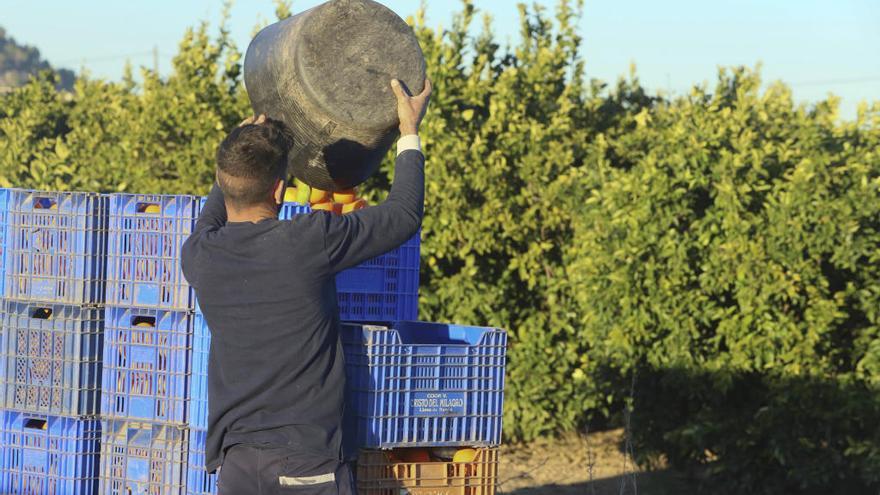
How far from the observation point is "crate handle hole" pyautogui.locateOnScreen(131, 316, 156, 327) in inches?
211

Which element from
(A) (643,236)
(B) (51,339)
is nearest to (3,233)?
(B) (51,339)

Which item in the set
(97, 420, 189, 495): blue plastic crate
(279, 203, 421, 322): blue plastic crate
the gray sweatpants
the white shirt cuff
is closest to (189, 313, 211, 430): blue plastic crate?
(97, 420, 189, 495): blue plastic crate

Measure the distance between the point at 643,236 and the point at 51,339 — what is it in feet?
13.5

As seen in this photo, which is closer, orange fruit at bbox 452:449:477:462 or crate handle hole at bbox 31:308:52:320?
orange fruit at bbox 452:449:477:462

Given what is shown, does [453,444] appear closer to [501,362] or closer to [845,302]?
[501,362]

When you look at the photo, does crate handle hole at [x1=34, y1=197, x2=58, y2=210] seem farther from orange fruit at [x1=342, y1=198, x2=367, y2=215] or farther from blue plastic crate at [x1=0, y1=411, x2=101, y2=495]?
orange fruit at [x1=342, y1=198, x2=367, y2=215]

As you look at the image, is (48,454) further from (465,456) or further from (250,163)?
(250,163)

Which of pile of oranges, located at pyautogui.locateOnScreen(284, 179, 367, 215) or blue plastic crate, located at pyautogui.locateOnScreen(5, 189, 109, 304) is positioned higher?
pile of oranges, located at pyautogui.locateOnScreen(284, 179, 367, 215)

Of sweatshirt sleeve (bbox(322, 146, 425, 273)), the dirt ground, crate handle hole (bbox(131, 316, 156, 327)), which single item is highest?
sweatshirt sleeve (bbox(322, 146, 425, 273))

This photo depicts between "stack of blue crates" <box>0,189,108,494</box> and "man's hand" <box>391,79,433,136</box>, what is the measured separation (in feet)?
5.89

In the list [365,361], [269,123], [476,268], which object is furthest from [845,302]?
[269,123]

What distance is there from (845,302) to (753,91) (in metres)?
2.03

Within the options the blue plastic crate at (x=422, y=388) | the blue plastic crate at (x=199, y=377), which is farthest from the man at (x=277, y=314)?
the blue plastic crate at (x=199, y=377)

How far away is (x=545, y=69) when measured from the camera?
32.4 feet
